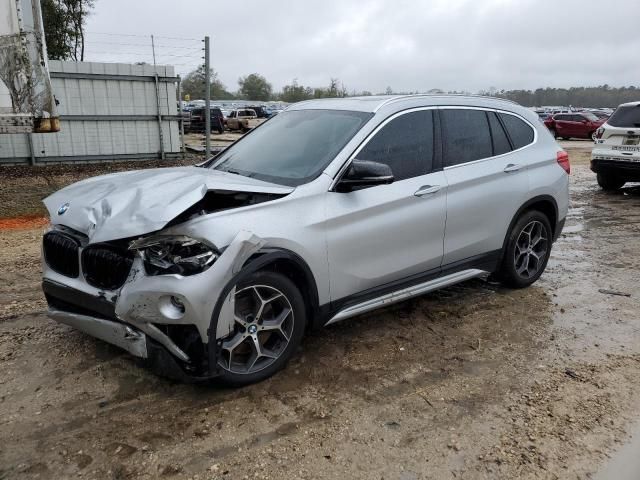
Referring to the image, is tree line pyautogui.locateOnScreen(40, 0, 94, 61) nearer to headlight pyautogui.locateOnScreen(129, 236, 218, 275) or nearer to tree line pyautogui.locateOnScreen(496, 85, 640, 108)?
headlight pyautogui.locateOnScreen(129, 236, 218, 275)

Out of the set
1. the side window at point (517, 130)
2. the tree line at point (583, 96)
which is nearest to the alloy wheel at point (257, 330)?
the side window at point (517, 130)

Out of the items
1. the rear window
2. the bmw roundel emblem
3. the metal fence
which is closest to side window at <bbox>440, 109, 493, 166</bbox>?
the bmw roundel emblem

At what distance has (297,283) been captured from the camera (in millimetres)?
3605

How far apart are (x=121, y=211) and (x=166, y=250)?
0.37 meters

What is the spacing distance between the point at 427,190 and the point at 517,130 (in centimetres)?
156

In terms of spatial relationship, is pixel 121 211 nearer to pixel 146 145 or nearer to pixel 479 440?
pixel 479 440

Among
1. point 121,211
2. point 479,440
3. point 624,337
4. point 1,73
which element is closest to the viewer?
point 479,440

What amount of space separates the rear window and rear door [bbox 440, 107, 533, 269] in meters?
7.18

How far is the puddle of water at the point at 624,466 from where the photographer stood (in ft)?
8.96

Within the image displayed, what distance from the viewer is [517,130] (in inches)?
204

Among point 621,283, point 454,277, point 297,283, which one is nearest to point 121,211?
point 297,283

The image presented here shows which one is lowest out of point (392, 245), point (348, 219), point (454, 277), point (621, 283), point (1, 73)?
point (621, 283)

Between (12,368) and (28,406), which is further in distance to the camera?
(12,368)

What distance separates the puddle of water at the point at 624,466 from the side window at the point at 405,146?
2224 mm
